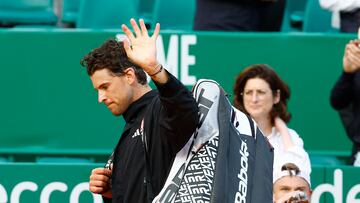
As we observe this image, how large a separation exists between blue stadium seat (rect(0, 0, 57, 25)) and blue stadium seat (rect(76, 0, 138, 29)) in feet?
2.94

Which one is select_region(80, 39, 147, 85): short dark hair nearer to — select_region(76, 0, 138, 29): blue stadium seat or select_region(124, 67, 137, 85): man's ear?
select_region(124, 67, 137, 85): man's ear

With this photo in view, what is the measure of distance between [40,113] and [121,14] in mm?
1173

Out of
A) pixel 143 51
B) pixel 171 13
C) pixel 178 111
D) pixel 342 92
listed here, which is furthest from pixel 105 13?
pixel 178 111

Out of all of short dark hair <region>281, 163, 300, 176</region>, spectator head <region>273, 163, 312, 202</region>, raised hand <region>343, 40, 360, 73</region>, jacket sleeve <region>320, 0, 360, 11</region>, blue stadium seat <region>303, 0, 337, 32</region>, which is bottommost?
spectator head <region>273, 163, 312, 202</region>

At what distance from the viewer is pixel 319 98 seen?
25.4 ft

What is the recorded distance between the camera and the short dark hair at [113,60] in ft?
16.7

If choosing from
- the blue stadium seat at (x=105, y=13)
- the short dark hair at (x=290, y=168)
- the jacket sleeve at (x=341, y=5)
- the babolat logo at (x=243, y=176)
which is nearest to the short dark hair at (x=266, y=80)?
the short dark hair at (x=290, y=168)

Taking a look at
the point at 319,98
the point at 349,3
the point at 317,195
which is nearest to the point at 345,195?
the point at 317,195

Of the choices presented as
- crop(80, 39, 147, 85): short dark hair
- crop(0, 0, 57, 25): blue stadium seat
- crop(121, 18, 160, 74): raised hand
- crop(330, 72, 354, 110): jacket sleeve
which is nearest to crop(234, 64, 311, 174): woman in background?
crop(330, 72, 354, 110): jacket sleeve

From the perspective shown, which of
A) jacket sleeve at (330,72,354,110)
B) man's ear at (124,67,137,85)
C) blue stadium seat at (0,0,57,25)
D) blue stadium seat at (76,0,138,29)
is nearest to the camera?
man's ear at (124,67,137,85)

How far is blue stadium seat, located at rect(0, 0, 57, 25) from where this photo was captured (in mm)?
9211

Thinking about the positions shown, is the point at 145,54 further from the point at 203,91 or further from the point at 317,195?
the point at 317,195

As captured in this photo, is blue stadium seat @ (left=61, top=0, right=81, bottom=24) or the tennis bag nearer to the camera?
the tennis bag

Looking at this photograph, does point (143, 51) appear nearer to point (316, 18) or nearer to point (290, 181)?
point (290, 181)
